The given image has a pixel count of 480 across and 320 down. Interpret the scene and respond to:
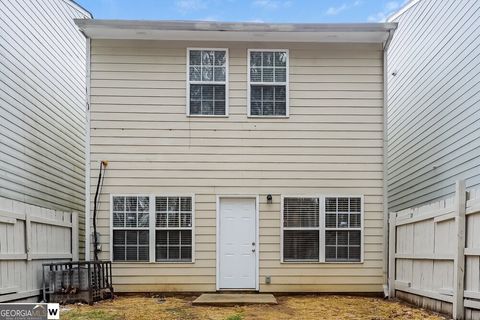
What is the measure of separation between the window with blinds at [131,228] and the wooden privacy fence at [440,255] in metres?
4.16

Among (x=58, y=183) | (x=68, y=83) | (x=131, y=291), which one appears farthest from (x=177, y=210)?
(x=68, y=83)

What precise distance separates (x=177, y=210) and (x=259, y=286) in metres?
1.89

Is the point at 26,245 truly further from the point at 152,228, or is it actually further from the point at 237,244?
the point at 237,244

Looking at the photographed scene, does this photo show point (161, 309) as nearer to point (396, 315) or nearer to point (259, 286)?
point (259, 286)

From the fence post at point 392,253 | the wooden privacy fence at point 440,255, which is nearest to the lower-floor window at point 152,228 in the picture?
the fence post at point 392,253

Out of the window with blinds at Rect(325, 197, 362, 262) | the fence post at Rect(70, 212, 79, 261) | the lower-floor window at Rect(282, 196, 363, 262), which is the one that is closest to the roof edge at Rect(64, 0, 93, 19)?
the fence post at Rect(70, 212, 79, 261)

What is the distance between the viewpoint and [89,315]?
5.43 meters

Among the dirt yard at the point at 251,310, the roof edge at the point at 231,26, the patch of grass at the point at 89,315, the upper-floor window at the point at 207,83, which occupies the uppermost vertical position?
the roof edge at the point at 231,26

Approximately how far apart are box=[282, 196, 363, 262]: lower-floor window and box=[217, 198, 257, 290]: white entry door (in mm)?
549

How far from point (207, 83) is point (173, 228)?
2570mm

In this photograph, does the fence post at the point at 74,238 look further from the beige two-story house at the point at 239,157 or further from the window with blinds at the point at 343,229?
the window with blinds at the point at 343,229

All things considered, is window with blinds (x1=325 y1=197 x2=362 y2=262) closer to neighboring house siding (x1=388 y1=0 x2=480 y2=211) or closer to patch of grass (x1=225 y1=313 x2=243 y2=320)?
neighboring house siding (x1=388 y1=0 x2=480 y2=211)

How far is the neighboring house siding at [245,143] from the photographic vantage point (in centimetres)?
741

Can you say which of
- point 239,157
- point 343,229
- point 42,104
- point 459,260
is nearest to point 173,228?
point 239,157
